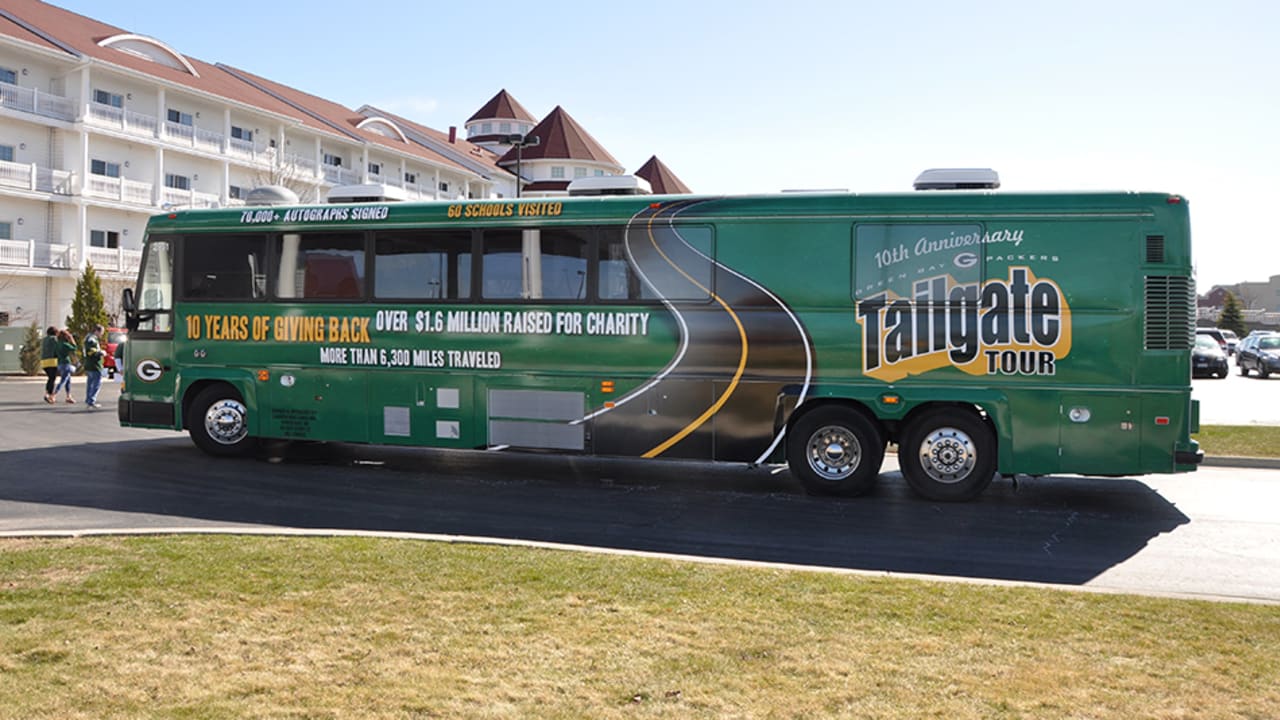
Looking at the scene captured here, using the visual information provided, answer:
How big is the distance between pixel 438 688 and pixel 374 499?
6.67 meters

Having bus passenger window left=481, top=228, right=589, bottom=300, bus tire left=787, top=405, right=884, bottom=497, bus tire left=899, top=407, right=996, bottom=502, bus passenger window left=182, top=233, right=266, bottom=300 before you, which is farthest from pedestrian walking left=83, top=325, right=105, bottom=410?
bus tire left=899, top=407, right=996, bottom=502

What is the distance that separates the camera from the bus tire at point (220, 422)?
13859mm

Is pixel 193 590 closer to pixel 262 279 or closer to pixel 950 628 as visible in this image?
pixel 950 628

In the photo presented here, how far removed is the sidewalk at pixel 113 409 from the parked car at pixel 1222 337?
3412cm

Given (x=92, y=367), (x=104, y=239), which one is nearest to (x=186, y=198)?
(x=104, y=239)

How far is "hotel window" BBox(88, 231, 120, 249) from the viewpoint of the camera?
1725 inches

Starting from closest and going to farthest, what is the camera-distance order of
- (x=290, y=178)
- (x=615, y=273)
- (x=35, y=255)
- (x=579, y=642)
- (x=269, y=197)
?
(x=579, y=642) → (x=615, y=273) → (x=269, y=197) → (x=35, y=255) → (x=290, y=178)

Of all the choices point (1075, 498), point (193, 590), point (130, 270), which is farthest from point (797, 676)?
point (130, 270)

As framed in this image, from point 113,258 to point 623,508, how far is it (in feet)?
133

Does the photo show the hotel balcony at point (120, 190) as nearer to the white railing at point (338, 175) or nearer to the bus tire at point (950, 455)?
the white railing at point (338, 175)

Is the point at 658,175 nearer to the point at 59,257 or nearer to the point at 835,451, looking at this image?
the point at 59,257

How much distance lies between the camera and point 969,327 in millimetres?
10852

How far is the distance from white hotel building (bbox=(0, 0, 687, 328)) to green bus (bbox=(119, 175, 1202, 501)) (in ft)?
92.8

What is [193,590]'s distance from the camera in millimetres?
6254
